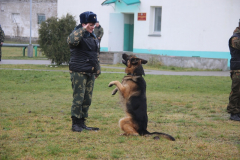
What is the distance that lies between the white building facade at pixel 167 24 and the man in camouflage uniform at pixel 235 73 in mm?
12236

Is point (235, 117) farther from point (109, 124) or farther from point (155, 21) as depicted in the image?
point (155, 21)

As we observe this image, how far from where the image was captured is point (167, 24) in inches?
837

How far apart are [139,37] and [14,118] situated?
16516 mm

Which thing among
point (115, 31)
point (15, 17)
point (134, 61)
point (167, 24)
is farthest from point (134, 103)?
point (15, 17)

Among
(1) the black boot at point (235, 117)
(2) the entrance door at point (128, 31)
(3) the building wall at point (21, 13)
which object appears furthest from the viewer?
(3) the building wall at point (21, 13)

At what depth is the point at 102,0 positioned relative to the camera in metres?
23.5

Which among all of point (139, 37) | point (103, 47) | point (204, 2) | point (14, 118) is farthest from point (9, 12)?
point (14, 118)

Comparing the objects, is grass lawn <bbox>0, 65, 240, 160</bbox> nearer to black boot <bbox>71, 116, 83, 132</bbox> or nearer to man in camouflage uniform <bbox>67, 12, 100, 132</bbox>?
black boot <bbox>71, 116, 83, 132</bbox>

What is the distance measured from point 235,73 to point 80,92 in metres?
3.68

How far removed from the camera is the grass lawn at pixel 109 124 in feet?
15.5

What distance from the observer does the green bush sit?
54.6ft

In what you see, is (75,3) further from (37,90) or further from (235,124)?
(235,124)

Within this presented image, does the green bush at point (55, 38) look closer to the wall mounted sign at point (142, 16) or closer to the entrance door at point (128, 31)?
the wall mounted sign at point (142, 16)

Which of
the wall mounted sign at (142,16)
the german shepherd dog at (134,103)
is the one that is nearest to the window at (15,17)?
the wall mounted sign at (142,16)
